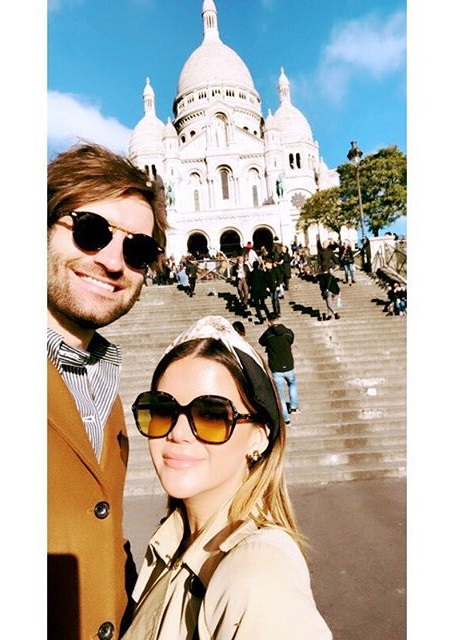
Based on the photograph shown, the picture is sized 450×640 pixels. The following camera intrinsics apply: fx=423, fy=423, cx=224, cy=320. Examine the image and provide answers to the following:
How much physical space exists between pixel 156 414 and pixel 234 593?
500 millimetres

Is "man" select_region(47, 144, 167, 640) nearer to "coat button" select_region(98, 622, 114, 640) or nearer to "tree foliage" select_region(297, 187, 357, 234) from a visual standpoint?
"coat button" select_region(98, 622, 114, 640)

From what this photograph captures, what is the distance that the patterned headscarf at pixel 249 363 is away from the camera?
1203mm

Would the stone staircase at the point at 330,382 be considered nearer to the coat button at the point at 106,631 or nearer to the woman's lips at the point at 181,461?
the coat button at the point at 106,631

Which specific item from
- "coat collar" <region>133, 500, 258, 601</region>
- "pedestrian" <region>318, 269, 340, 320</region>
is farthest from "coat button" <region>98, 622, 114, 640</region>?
"pedestrian" <region>318, 269, 340, 320</region>

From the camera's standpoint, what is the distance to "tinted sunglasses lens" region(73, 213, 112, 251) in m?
1.25

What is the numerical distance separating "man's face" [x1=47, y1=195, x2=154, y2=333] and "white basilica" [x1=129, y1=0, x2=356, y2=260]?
38.2 metres

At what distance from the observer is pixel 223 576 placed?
0.89 meters

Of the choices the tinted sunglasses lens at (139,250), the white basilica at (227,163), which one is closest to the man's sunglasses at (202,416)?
the tinted sunglasses lens at (139,250)

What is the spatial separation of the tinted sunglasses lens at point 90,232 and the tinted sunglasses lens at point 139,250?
71 mm

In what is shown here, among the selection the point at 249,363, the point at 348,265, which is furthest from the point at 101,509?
the point at 348,265

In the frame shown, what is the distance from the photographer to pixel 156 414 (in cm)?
120
